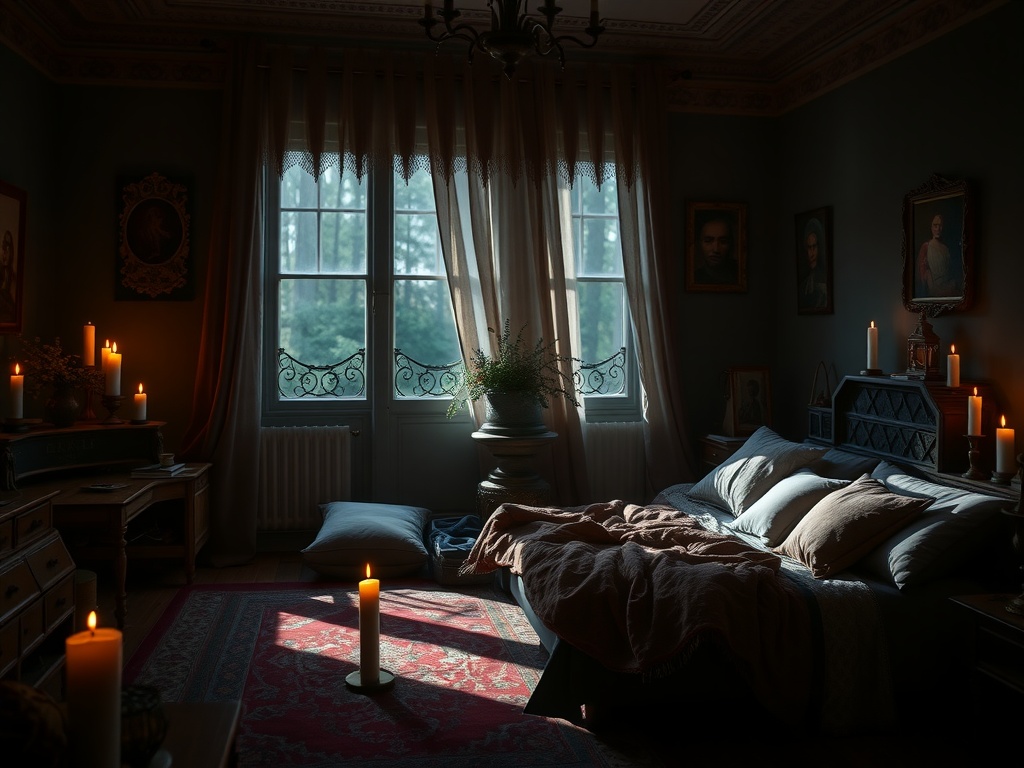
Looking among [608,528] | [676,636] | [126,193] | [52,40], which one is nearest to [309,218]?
[126,193]

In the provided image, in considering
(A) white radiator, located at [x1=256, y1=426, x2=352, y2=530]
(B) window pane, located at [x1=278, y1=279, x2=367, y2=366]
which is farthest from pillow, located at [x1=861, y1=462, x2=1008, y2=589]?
(B) window pane, located at [x1=278, y1=279, x2=367, y2=366]

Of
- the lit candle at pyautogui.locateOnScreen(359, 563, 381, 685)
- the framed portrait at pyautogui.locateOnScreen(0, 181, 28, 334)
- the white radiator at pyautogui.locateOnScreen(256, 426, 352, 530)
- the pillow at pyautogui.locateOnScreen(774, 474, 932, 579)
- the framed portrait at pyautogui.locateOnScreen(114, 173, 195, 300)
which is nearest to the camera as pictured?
the lit candle at pyautogui.locateOnScreen(359, 563, 381, 685)

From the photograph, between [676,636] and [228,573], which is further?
[228,573]

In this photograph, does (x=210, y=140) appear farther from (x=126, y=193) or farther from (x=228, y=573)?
(x=228, y=573)

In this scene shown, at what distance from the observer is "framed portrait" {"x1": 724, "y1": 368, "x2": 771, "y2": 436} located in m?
5.27

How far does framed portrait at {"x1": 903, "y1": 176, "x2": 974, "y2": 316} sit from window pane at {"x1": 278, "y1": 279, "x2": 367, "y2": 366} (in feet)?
9.98

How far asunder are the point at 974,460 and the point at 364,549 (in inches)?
113

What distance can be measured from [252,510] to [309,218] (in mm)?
1767

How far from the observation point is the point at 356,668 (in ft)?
11.0

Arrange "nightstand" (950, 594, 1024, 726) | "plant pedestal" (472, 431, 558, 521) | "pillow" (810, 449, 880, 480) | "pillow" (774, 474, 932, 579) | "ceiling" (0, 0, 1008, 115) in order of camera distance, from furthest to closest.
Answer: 1. "plant pedestal" (472, 431, 558, 521)
2. "ceiling" (0, 0, 1008, 115)
3. "pillow" (810, 449, 880, 480)
4. "pillow" (774, 474, 932, 579)
5. "nightstand" (950, 594, 1024, 726)

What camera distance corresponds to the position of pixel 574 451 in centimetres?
531

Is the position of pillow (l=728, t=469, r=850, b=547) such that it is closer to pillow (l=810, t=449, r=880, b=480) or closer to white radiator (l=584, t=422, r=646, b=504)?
pillow (l=810, t=449, r=880, b=480)

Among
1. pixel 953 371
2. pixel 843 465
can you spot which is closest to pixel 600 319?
pixel 843 465

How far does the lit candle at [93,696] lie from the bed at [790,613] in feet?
5.17
